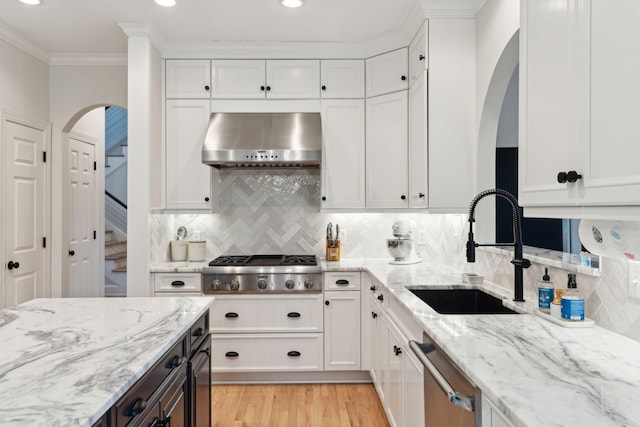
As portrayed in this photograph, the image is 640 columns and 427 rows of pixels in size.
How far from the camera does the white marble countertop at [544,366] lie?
A: 3.15 ft

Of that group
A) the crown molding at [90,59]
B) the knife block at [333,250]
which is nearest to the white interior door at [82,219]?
the crown molding at [90,59]

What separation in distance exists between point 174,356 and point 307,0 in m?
2.35

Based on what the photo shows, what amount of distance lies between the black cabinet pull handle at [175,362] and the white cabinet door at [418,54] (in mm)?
2371

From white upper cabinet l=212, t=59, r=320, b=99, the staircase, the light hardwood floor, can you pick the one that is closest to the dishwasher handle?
the light hardwood floor

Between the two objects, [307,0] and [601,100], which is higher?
[307,0]

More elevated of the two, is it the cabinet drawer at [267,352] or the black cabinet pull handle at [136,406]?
the black cabinet pull handle at [136,406]

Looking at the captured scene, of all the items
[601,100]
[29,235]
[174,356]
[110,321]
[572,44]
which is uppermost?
[572,44]

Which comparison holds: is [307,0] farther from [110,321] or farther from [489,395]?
[489,395]

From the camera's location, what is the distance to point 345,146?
146 inches

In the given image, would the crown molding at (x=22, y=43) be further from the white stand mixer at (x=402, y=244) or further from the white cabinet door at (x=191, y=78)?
the white stand mixer at (x=402, y=244)

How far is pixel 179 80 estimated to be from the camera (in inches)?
144

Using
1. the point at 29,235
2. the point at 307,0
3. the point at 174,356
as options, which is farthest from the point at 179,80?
the point at 174,356

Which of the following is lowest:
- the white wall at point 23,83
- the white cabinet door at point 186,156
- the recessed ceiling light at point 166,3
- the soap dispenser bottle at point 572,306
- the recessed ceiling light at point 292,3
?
the soap dispenser bottle at point 572,306

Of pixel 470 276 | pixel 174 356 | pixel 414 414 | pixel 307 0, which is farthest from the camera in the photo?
pixel 307 0
